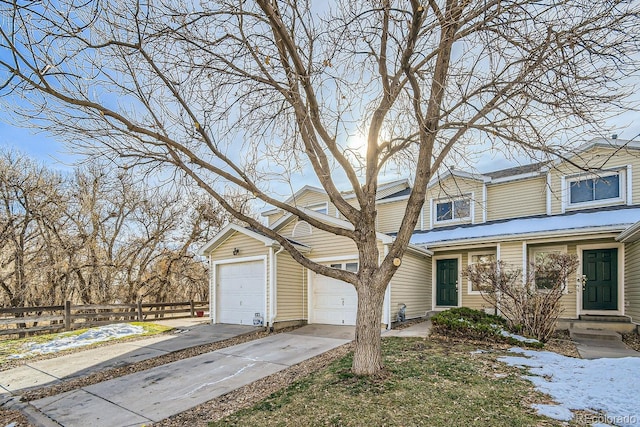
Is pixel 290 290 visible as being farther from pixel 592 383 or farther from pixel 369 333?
pixel 592 383

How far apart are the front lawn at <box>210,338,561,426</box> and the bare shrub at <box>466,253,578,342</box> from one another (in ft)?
9.28

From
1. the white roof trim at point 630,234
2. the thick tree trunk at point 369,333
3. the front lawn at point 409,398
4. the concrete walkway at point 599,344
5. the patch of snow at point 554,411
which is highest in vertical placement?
the white roof trim at point 630,234

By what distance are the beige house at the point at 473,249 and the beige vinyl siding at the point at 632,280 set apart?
0.09 feet

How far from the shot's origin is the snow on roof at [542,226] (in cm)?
990

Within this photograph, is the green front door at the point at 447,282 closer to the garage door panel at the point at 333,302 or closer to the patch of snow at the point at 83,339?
the garage door panel at the point at 333,302

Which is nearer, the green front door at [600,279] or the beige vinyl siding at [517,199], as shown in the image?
the green front door at [600,279]

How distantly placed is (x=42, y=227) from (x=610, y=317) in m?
21.6

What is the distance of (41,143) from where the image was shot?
5.89 meters

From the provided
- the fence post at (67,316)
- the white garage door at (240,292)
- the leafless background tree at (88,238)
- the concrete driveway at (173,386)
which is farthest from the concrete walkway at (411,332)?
the fence post at (67,316)

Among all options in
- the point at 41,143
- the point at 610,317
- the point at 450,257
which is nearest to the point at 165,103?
the point at 41,143

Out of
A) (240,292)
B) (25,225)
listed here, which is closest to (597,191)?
(240,292)

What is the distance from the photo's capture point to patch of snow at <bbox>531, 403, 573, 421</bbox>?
148 inches

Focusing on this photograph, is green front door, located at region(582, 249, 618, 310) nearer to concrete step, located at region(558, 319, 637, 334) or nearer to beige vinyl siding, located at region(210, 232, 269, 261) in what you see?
concrete step, located at region(558, 319, 637, 334)

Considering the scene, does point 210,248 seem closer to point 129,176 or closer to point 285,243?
point 129,176
